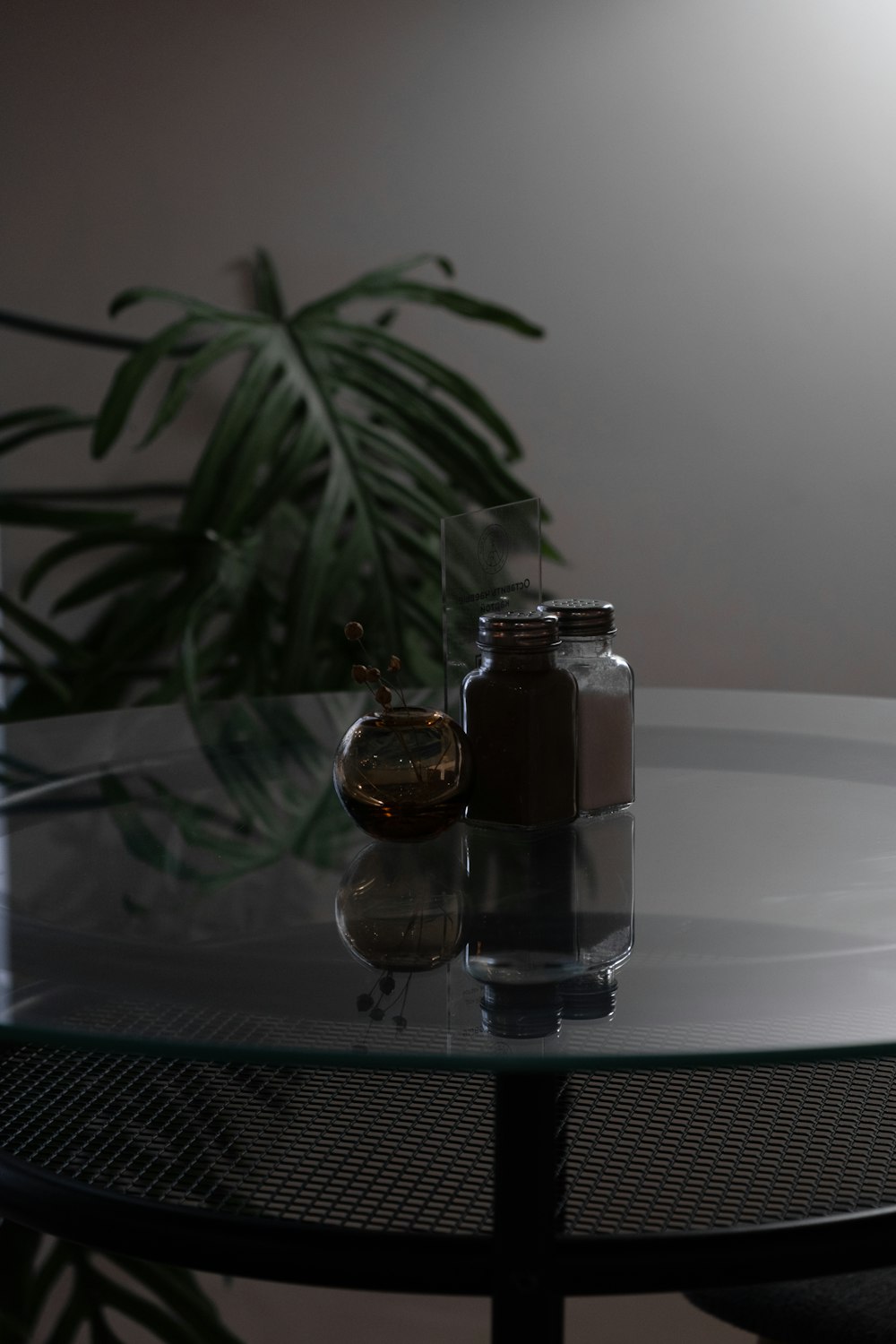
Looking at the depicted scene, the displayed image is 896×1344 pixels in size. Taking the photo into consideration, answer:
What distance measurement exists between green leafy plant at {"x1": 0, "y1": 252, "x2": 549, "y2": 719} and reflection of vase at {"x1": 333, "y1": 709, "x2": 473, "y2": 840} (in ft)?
2.87

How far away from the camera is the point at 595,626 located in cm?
98

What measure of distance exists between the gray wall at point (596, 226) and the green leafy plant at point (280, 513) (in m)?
0.32

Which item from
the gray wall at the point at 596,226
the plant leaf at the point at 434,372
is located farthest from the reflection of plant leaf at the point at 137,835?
the gray wall at the point at 596,226

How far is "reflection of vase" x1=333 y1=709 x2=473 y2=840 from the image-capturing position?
2.91 ft

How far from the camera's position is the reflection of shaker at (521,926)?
0.61m

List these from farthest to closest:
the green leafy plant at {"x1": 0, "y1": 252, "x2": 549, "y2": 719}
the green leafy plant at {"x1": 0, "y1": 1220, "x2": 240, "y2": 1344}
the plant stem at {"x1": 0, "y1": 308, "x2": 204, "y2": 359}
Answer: the plant stem at {"x1": 0, "y1": 308, "x2": 204, "y2": 359}
the green leafy plant at {"x1": 0, "y1": 252, "x2": 549, "y2": 719}
the green leafy plant at {"x1": 0, "y1": 1220, "x2": 240, "y2": 1344}

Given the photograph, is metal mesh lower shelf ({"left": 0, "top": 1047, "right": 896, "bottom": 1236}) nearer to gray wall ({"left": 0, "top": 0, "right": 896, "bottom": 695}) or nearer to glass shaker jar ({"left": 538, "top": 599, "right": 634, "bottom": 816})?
glass shaker jar ({"left": 538, "top": 599, "right": 634, "bottom": 816})

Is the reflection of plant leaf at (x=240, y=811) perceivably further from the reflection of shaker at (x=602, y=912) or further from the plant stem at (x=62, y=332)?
the plant stem at (x=62, y=332)

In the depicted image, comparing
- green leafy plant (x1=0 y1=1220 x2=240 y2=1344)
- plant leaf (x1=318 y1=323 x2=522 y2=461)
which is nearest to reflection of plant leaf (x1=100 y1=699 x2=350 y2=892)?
green leafy plant (x1=0 y1=1220 x2=240 y2=1344)

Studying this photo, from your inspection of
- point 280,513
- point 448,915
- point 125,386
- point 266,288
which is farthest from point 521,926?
point 266,288

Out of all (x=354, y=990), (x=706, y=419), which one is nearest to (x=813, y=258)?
(x=706, y=419)

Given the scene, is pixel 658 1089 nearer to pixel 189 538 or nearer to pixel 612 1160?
pixel 612 1160

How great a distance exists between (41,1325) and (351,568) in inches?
37.4

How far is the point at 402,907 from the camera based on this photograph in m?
0.78
